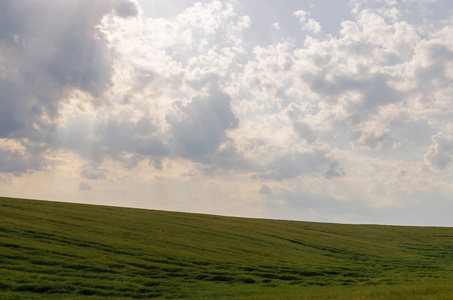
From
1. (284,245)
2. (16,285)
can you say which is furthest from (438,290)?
(284,245)

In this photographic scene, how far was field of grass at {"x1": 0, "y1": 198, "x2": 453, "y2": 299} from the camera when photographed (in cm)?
2455

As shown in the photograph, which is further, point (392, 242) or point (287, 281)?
point (392, 242)

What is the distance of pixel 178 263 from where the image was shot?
116 feet

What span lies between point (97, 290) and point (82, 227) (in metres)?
23.6

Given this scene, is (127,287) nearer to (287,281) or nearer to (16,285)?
(16,285)

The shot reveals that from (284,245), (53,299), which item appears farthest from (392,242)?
(53,299)

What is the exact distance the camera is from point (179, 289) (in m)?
26.7

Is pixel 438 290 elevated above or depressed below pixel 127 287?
above

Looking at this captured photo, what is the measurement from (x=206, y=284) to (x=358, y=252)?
4042 cm

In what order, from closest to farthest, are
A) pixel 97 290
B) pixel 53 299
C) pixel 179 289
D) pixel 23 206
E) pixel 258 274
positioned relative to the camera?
pixel 53 299 → pixel 97 290 → pixel 179 289 → pixel 258 274 → pixel 23 206

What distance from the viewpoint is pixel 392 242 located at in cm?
8144

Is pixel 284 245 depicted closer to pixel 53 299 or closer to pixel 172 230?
pixel 172 230

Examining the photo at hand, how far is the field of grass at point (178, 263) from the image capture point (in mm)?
24547

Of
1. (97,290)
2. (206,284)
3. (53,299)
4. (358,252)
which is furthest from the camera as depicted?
(358,252)
